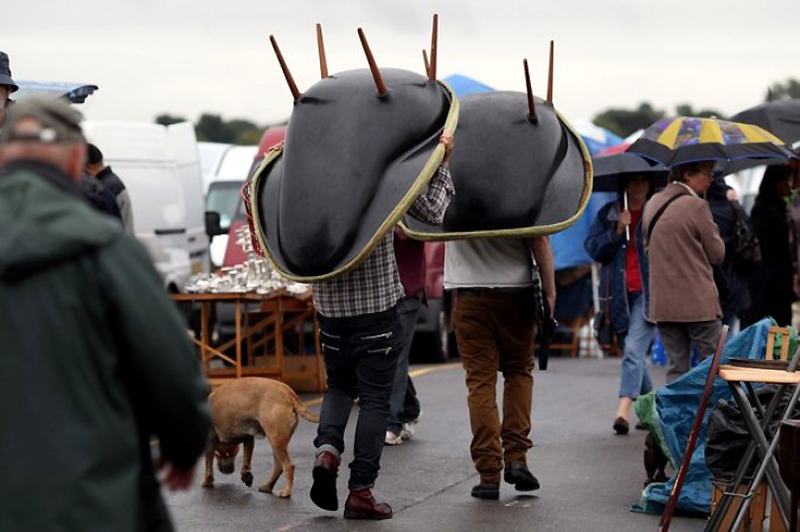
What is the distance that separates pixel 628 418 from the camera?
11.8 meters

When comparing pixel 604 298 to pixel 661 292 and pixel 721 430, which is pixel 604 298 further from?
pixel 721 430

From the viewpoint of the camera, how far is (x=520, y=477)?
29.0 feet

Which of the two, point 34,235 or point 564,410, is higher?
point 34,235

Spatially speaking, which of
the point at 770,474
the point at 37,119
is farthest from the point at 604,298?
the point at 37,119

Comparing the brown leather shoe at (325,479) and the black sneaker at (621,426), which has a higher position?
the brown leather shoe at (325,479)

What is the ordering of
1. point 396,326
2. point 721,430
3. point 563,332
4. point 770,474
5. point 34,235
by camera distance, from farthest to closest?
point 563,332 → point 396,326 → point 721,430 → point 770,474 → point 34,235

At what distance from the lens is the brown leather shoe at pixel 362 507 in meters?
8.14

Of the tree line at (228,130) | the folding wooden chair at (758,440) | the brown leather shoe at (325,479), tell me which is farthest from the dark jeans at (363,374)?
the tree line at (228,130)

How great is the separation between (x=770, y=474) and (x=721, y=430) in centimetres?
56

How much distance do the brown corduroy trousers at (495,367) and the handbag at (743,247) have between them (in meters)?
3.34

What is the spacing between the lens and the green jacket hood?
3.55 meters

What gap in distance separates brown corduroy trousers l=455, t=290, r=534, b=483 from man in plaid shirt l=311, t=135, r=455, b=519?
2.39 ft

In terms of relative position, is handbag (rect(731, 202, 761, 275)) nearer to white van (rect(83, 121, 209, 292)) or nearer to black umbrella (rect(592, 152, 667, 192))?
black umbrella (rect(592, 152, 667, 192))

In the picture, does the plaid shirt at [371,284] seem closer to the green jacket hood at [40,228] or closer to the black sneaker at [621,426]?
the black sneaker at [621,426]
